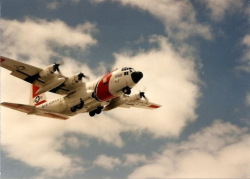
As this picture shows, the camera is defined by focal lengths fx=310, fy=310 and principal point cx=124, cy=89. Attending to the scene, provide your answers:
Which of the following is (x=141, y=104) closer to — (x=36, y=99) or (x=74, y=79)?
(x=74, y=79)

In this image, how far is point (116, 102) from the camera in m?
35.8

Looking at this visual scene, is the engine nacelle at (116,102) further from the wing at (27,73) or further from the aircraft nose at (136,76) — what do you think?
the aircraft nose at (136,76)

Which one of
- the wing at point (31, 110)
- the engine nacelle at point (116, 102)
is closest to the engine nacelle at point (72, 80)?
the wing at point (31, 110)


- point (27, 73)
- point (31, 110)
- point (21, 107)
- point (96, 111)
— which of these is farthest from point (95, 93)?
point (21, 107)

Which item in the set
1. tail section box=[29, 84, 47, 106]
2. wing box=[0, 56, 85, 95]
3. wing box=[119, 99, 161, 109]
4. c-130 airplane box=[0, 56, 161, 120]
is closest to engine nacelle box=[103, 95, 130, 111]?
c-130 airplane box=[0, 56, 161, 120]

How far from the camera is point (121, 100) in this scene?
3562cm

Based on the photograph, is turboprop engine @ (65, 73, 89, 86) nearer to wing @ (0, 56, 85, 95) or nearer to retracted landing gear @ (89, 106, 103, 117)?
wing @ (0, 56, 85, 95)

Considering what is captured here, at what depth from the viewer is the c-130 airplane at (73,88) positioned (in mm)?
30938

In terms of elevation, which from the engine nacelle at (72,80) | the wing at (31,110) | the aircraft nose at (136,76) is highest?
the engine nacelle at (72,80)

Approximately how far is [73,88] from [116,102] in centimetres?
545

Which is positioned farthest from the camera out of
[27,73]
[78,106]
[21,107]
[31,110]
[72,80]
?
[31,110]

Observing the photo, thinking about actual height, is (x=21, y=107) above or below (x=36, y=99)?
below

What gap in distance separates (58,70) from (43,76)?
5.22 ft

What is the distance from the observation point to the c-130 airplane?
1218 inches
